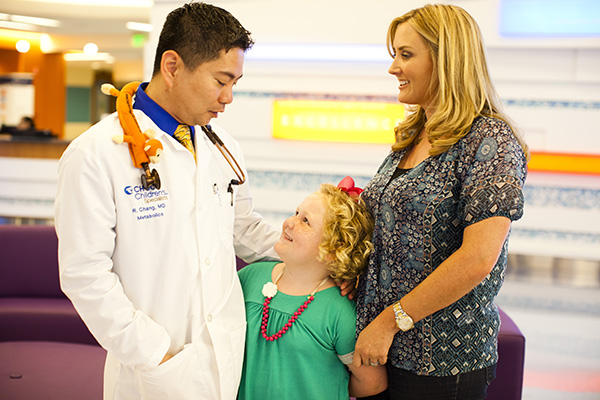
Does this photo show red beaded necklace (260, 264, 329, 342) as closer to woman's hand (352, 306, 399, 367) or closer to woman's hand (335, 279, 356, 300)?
woman's hand (335, 279, 356, 300)

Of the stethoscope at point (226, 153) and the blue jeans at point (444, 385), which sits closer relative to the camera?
the blue jeans at point (444, 385)

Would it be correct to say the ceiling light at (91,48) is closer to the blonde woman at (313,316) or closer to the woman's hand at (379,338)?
the blonde woman at (313,316)

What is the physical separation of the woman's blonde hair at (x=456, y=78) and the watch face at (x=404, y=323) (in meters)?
0.49

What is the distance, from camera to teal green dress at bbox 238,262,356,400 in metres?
1.93

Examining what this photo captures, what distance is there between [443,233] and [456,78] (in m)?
0.45

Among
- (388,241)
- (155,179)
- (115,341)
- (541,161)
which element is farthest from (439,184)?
(541,161)

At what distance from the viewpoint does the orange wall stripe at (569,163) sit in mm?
6340

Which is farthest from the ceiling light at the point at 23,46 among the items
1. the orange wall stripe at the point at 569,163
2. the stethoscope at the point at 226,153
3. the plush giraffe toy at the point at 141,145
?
the plush giraffe toy at the point at 141,145

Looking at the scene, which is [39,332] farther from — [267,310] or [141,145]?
[141,145]

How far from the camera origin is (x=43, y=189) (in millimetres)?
8828

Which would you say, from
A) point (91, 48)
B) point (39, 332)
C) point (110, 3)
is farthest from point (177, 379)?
point (91, 48)

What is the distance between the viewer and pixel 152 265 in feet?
5.67

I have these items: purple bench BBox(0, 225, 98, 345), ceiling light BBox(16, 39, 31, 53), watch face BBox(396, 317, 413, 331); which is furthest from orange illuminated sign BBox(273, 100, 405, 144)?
ceiling light BBox(16, 39, 31, 53)

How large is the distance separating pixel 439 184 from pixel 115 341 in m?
1.02
